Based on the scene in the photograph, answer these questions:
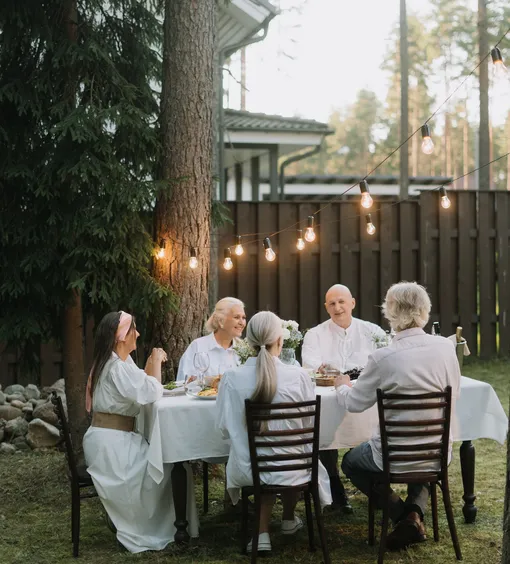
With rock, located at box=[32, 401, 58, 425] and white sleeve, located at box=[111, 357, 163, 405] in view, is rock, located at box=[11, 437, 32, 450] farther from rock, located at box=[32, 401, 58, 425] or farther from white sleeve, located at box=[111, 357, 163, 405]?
white sleeve, located at box=[111, 357, 163, 405]

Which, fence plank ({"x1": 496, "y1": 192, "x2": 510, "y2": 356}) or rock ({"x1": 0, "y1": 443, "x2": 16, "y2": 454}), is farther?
fence plank ({"x1": 496, "y1": 192, "x2": 510, "y2": 356})

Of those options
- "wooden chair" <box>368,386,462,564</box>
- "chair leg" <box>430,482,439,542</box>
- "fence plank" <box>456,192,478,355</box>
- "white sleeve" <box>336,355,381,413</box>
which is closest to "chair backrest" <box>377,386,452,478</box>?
"wooden chair" <box>368,386,462,564</box>

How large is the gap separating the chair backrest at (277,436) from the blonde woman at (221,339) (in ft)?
5.03

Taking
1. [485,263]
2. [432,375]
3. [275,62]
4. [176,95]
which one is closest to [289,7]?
[275,62]

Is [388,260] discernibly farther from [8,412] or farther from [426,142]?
[426,142]

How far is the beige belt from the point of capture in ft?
17.3

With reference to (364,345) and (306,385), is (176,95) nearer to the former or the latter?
(364,345)

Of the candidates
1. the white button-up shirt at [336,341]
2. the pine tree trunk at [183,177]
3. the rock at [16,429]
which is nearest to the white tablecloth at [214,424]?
the white button-up shirt at [336,341]

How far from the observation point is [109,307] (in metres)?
7.12

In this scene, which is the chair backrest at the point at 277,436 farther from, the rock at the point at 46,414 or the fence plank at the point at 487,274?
the fence plank at the point at 487,274

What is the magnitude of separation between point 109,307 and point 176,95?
1.82 metres

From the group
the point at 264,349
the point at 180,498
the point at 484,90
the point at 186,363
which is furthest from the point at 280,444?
the point at 484,90

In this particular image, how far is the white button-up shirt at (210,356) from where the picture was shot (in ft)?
20.6

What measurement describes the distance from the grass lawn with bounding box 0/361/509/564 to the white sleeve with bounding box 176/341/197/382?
0.96 m
